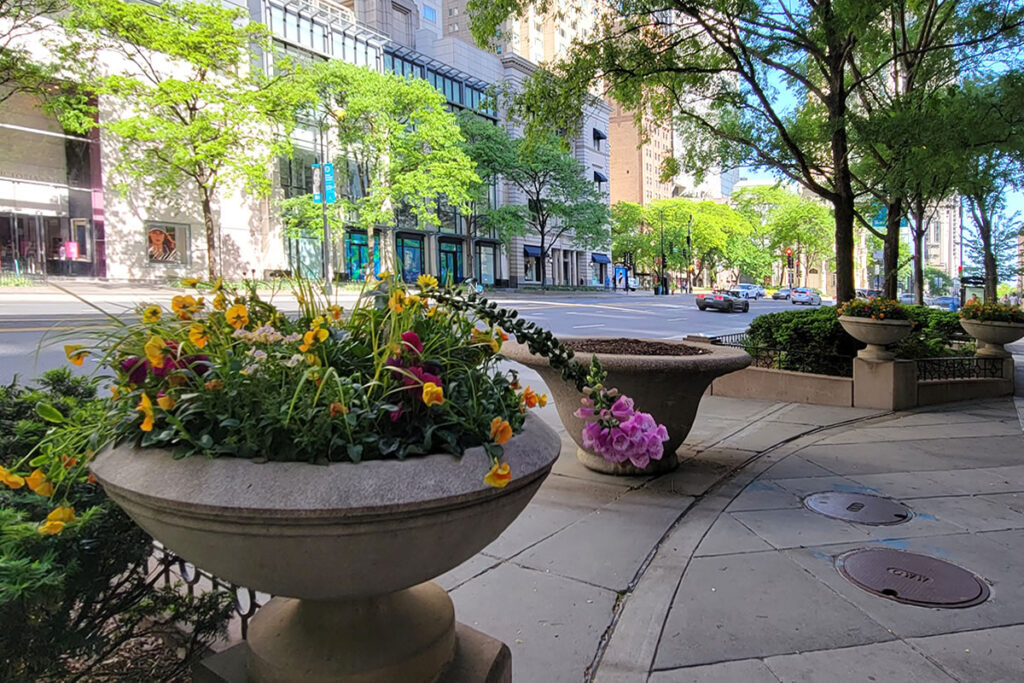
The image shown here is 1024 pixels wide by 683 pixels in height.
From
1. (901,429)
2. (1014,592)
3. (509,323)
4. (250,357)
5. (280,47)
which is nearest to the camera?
(250,357)

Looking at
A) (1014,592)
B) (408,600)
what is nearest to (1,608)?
(408,600)

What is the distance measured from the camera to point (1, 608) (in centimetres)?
146

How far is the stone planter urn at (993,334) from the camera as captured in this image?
9.68 m

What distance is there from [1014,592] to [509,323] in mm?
3021

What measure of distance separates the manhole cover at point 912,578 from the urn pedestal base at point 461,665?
225cm

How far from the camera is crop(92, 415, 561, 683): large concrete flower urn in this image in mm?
1317

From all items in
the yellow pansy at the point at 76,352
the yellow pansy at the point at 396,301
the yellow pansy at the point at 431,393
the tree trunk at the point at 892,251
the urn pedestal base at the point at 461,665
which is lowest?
the urn pedestal base at the point at 461,665

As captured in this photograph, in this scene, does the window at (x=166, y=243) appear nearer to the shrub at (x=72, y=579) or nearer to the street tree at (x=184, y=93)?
the street tree at (x=184, y=93)

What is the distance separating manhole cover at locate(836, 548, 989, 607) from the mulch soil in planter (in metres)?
2.24

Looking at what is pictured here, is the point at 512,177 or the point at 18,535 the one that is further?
the point at 512,177

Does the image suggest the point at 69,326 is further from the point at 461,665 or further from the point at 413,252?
the point at 413,252

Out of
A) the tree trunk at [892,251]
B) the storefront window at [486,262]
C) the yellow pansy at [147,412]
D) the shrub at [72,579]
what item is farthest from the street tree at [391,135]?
the yellow pansy at [147,412]

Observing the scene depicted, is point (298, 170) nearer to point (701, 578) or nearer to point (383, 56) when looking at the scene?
point (383, 56)

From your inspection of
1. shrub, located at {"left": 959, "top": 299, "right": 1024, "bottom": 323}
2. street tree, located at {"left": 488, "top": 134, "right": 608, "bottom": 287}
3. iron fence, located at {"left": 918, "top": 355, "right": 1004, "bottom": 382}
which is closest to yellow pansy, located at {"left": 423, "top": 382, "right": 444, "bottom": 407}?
iron fence, located at {"left": 918, "top": 355, "right": 1004, "bottom": 382}
